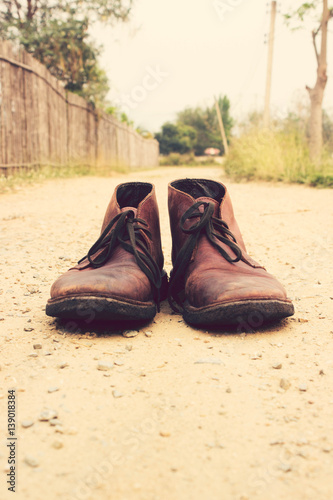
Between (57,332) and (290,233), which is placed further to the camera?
(290,233)

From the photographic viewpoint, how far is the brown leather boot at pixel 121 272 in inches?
55.6

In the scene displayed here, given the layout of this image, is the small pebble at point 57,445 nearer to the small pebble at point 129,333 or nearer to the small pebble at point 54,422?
the small pebble at point 54,422

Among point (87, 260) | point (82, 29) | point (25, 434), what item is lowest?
point (25, 434)

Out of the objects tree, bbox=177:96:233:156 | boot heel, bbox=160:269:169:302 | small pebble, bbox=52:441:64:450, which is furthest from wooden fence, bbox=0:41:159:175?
tree, bbox=177:96:233:156

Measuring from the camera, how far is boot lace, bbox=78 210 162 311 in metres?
1.63

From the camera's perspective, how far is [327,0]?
9250 millimetres

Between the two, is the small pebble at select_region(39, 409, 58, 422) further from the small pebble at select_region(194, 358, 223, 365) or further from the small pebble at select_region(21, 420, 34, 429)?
the small pebble at select_region(194, 358, 223, 365)

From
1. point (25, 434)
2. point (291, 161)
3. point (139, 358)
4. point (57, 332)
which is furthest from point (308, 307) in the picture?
point (291, 161)

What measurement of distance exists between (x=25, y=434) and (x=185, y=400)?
365 millimetres

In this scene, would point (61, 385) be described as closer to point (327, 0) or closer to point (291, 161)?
point (291, 161)

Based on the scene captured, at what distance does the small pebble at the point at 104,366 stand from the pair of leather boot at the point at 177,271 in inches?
8.2

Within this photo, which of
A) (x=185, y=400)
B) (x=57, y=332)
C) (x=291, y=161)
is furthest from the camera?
(x=291, y=161)

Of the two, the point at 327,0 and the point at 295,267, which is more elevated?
the point at 327,0

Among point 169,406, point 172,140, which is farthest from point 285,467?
point 172,140
